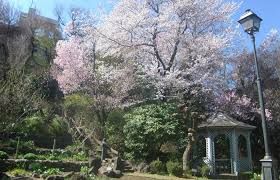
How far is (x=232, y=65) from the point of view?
29109 mm

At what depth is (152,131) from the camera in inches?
848

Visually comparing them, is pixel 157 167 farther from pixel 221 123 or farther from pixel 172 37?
pixel 172 37

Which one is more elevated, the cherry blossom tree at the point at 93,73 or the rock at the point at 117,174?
the cherry blossom tree at the point at 93,73

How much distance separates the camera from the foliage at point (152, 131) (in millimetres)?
21516

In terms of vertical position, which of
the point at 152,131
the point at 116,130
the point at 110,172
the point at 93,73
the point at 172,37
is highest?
the point at 172,37

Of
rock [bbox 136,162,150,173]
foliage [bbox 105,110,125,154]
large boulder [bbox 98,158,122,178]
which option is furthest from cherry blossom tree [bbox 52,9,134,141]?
rock [bbox 136,162,150,173]

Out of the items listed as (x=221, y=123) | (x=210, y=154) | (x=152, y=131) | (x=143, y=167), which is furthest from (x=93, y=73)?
(x=210, y=154)

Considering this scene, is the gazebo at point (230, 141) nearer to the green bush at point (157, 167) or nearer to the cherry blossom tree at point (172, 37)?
the cherry blossom tree at point (172, 37)

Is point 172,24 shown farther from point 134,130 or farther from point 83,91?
point 83,91

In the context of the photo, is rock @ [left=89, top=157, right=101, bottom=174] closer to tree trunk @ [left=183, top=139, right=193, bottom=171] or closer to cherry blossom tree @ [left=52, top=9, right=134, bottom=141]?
tree trunk @ [left=183, top=139, right=193, bottom=171]

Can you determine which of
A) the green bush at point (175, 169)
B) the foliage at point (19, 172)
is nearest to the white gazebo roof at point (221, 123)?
the green bush at point (175, 169)

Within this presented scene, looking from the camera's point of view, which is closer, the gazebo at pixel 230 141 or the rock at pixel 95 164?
the rock at pixel 95 164

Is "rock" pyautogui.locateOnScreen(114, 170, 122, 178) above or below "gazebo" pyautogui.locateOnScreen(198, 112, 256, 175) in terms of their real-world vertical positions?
below

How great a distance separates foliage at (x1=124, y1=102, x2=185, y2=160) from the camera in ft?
70.6
